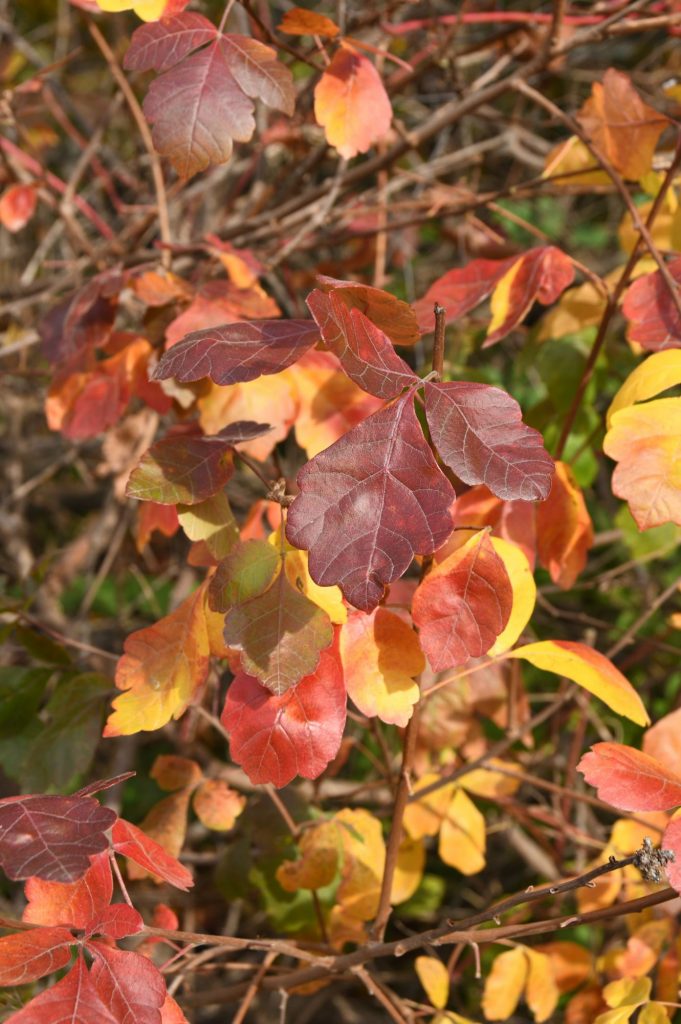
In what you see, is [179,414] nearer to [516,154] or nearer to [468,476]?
[468,476]

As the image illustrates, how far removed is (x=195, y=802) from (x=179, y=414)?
0.46 meters

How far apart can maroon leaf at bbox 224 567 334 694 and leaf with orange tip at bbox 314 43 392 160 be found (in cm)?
51

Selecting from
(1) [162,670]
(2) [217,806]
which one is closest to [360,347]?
(1) [162,670]

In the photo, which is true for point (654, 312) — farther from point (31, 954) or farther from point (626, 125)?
point (31, 954)

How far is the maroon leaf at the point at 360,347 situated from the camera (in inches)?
26.0

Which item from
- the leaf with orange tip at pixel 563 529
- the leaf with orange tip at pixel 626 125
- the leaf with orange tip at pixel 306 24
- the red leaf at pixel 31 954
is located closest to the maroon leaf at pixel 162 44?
the leaf with orange tip at pixel 306 24

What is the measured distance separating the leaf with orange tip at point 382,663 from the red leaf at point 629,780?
0.47 feet

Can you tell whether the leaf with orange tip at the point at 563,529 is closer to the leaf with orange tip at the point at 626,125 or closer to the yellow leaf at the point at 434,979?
the leaf with orange tip at the point at 626,125

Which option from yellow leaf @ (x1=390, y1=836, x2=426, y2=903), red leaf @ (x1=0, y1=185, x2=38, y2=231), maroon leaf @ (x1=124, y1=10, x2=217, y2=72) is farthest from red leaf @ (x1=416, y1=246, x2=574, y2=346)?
red leaf @ (x1=0, y1=185, x2=38, y2=231)

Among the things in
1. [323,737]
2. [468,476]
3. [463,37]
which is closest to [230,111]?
[468,476]

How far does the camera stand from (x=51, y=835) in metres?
0.65

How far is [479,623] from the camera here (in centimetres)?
75

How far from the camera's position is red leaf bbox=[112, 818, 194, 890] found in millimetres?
742

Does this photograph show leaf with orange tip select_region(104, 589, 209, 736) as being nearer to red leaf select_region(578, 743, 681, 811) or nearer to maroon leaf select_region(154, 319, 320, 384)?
maroon leaf select_region(154, 319, 320, 384)
